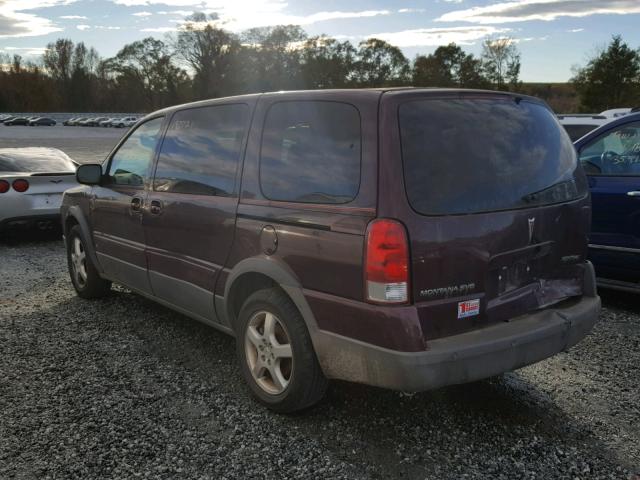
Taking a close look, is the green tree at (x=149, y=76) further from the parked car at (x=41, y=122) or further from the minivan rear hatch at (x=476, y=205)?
the minivan rear hatch at (x=476, y=205)

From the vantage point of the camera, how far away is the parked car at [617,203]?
516cm

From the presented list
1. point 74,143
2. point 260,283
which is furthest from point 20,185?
Answer: point 74,143

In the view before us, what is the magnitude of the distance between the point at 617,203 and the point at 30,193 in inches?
Result: 292

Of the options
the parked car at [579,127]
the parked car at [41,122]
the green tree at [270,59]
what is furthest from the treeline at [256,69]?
the parked car at [579,127]

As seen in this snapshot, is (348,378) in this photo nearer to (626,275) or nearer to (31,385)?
(31,385)

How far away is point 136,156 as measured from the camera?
4809mm

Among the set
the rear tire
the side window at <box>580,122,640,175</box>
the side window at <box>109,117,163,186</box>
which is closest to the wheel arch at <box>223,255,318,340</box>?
the side window at <box>109,117,163,186</box>

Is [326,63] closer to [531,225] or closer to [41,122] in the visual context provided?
[41,122]

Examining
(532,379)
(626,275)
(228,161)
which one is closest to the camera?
(228,161)

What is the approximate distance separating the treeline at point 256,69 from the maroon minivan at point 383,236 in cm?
7846

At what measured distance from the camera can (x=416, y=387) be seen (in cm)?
281

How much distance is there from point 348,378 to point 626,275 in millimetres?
3430

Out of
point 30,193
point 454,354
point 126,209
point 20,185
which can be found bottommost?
point 454,354

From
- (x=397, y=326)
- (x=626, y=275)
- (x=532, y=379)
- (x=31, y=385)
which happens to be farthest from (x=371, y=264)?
(x=626, y=275)
